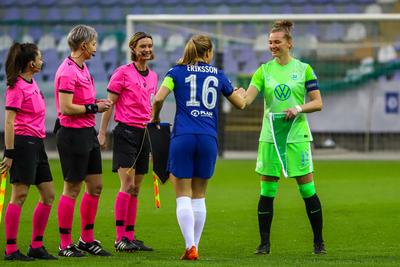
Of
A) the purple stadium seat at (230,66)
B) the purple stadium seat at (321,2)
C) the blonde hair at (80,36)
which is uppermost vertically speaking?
the purple stadium seat at (321,2)

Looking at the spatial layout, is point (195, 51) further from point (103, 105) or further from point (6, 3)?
point (6, 3)

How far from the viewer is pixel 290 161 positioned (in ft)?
29.1

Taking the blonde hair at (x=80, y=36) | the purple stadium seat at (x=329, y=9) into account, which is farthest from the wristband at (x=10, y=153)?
the purple stadium seat at (x=329, y=9)

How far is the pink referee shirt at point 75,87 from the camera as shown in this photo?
857 cm

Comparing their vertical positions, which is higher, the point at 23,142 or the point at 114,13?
the point at 114,13

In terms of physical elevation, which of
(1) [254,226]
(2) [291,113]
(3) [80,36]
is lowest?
(1) [254,226]

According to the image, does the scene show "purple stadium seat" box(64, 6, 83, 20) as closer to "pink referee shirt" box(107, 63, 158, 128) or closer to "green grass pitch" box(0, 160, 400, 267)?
"green grass pitch" box(0, 160, 400, 267)

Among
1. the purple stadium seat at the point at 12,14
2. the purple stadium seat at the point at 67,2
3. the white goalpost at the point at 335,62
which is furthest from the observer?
the purple stadium seat at the point at 67,2

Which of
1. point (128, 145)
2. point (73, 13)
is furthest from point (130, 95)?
point (73, 13)

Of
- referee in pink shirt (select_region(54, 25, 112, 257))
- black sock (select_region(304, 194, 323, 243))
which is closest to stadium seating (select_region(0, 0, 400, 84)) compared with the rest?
black sock (select_region(304, 194, 323, 243))

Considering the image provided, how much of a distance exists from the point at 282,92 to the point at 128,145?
5.33 feet

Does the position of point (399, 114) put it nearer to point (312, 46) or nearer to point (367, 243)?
point (312, 46)

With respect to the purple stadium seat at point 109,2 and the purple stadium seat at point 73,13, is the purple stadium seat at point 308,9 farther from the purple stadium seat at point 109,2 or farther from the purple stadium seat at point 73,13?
the purple stadium seat at point 73,13

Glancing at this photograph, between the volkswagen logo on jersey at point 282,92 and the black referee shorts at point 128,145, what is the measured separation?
57.4 inches
